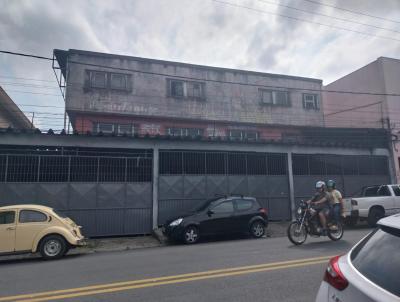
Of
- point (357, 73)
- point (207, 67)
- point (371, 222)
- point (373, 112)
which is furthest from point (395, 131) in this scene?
point (207, 67)

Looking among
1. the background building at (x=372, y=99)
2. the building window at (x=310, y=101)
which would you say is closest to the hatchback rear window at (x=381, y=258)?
the background building at (x=372, y=99)

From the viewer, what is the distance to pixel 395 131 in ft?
70.9

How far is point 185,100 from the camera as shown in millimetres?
22750

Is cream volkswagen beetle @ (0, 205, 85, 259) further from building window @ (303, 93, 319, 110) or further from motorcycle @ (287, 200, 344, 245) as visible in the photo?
building window @ (303, 93, 319, 110)

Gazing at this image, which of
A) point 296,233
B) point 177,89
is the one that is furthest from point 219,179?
point 177,89

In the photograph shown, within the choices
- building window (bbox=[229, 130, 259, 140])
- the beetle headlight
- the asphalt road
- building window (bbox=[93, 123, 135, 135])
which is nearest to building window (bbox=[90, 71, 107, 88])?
building window (bbox=[93, 123, 135, 135])

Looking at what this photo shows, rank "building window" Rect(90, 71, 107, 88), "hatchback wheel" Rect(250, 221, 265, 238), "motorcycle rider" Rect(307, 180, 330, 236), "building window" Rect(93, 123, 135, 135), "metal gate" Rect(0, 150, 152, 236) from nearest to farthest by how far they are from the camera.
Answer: "motorcycle rider" Rect(307, 180, 330, 236) < "hatchback wheel" Rect(250, 221, 265, 238) < "metal gate" Rect(0, 150, 152, 236) < "building window" Rect(93, 123, 135, 135) < "building window" Rect(90, 71, 107, 88)

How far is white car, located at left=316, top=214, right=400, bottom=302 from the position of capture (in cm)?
223

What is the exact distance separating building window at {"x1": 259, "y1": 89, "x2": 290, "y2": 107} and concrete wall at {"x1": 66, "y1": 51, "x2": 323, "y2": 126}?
1.25ft

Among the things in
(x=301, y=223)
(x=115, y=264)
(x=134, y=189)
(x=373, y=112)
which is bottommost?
(x=115, y=264)

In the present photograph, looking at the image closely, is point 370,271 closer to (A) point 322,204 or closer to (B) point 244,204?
(A) point 322,204

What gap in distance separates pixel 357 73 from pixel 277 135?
8385 millimetres

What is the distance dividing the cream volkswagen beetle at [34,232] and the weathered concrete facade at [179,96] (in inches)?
426

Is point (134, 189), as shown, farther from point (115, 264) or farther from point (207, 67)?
point (207, 67)
